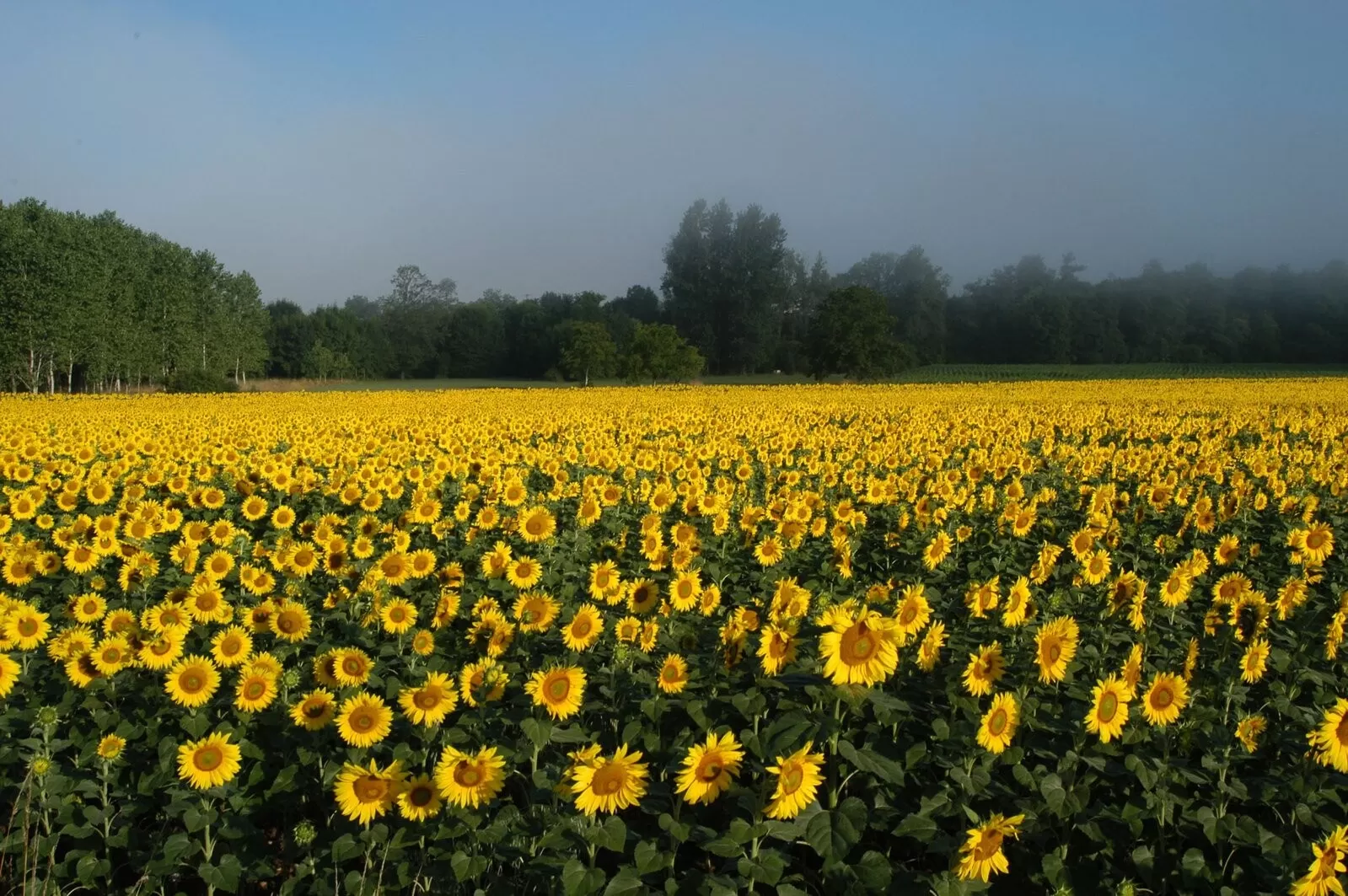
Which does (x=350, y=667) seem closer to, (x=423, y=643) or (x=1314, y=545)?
(x=423, y=643)

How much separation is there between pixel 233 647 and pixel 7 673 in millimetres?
999

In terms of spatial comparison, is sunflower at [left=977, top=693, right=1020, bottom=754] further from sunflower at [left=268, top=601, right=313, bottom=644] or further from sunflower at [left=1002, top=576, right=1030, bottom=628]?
sunflower at [left=268, top=601, right=313, bottom=644]

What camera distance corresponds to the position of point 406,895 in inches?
126

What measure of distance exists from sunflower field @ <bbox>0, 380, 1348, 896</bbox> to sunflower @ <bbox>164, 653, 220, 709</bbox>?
0.02m

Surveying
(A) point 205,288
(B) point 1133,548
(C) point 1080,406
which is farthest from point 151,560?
(A) point 205,288

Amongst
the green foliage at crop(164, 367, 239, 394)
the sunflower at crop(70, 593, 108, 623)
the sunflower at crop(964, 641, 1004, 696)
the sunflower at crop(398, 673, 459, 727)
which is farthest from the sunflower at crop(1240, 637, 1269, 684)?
the green foliage at crop(164, 367, 239, 394)

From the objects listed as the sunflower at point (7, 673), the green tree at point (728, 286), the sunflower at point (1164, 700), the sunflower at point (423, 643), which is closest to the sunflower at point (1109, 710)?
the sunflower at point (1164, 700)

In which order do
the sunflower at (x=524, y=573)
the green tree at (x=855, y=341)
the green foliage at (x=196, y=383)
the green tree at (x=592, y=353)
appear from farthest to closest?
the green tree at (x=592, y=353) → the green tree at (x=855, y=341) → the green foliage at (x=196, y=383) → the sunflower at (x=524, y=573)

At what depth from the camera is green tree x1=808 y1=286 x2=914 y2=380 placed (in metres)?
61.8

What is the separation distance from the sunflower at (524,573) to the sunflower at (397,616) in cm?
74

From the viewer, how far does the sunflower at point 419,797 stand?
3.02 metres

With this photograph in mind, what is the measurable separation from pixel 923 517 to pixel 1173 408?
74.4 feet

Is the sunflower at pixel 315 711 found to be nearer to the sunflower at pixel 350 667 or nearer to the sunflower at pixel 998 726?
the sunflower at pixel 350 667

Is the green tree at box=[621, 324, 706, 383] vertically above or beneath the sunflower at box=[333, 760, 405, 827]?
above
